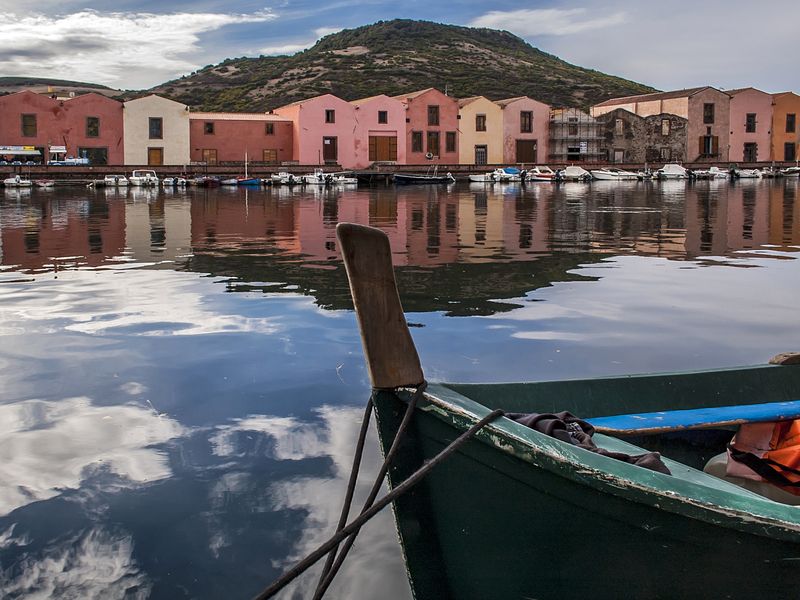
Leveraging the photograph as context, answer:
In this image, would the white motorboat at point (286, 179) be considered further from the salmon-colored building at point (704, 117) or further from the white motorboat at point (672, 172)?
the salmon-colored building at point (704, 117)

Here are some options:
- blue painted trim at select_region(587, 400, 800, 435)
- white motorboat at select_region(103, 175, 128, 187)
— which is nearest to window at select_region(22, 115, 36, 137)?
white motorboat at select_region(103, 175, 128, 187)

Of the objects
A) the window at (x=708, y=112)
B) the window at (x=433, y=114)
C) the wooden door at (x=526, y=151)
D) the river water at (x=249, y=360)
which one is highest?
the window at (x=708, y=112)

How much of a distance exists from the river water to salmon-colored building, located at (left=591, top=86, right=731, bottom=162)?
2380 inches

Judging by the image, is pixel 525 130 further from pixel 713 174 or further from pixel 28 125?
pixel 28 125

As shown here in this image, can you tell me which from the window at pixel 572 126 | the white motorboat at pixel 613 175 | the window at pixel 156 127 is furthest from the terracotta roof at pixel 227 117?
the white motorboat at pixel 613 175

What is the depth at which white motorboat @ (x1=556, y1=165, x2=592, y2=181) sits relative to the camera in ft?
212

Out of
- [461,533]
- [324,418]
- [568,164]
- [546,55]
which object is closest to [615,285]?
A: [324,418]

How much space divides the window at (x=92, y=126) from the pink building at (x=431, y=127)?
A: 2226cm

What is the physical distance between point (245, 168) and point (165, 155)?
21.2 feet

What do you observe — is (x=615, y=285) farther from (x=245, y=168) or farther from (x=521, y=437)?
(x=245, y=168)

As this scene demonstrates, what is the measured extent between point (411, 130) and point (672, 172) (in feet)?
68.4

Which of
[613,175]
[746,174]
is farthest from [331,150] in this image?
[746,174]

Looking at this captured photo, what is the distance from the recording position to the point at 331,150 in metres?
65.0

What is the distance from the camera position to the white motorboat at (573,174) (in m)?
64.8
